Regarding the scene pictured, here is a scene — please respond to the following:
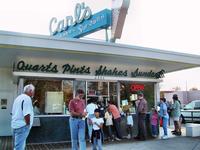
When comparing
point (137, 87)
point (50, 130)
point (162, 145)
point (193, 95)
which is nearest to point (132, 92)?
point (137, 87)

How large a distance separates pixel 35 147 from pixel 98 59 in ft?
13.9

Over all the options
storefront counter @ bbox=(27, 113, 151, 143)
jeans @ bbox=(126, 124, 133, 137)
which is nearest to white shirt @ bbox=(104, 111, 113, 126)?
storefront counter @ bbox=(27, 113, 151, 143)

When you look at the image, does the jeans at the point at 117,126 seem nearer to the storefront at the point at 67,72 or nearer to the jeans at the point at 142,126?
the jeans at the point at 142,126

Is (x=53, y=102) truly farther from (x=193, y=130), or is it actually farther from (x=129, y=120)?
(x=193, y=130)

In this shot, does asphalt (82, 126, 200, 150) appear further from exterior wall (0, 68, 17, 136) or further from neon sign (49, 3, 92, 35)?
neon sign (49, 3, 92, 35)

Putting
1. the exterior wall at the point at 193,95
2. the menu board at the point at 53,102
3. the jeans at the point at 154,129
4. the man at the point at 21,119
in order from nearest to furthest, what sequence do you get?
the man at the point at 21,119
the menu board at the point at 53,102
the jeans at the point at 154,129
the exterior wall at the point at 193,95

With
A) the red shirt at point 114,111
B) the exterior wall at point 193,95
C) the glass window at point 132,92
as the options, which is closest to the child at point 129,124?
the red shirt at point 114,111

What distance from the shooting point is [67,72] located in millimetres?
13156

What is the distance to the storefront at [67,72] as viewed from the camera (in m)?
11.1

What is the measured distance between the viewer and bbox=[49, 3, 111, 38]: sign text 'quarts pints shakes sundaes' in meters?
16.0

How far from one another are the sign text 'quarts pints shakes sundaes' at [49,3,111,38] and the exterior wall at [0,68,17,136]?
180 inches

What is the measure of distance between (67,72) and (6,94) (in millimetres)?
3578

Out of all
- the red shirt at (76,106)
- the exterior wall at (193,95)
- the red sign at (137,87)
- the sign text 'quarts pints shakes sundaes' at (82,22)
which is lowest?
the red shirt at (76,106)

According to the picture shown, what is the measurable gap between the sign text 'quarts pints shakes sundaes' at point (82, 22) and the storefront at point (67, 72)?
2809 mm
